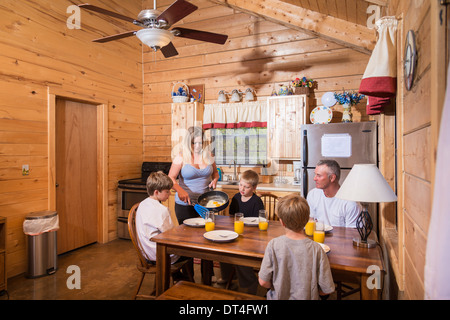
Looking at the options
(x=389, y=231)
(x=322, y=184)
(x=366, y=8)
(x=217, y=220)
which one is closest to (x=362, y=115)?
(x=366, y=8)

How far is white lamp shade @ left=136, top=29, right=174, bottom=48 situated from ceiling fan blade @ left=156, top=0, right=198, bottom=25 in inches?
3.5

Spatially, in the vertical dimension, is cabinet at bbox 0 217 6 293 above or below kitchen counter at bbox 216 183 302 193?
below

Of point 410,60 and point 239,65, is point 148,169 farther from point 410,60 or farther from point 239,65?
point 410,60

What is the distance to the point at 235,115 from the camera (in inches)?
171

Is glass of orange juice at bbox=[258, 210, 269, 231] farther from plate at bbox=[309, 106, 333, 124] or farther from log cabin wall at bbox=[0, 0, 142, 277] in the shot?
log cabin wall at bbox=[0, 0, 142, 277]

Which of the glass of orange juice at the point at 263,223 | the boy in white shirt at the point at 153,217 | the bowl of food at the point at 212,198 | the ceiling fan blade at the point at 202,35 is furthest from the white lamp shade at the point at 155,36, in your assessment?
the glass of orange juice at the point at 263,223

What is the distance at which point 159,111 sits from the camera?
4832 mm

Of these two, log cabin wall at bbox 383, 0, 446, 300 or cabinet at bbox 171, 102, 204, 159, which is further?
cabinet at bbox 171, 102, 204, 159

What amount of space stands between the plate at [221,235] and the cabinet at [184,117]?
8.50ft

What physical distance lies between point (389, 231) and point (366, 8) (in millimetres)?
2105

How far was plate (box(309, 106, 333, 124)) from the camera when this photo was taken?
3.51m

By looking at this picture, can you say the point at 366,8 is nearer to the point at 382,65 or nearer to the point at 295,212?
the point at 382,65

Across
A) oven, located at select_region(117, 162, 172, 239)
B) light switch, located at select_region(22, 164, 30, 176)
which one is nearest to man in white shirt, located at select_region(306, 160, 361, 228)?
oven, located at select_region(117, 162, 172, 239)

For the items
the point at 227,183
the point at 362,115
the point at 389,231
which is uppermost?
the point at 362,115
